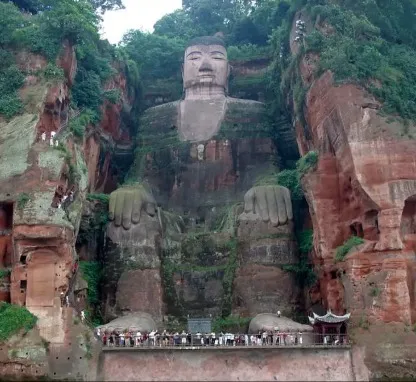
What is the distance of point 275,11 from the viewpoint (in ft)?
113

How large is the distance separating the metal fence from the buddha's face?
50.2 ft

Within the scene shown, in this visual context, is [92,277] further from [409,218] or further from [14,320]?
[409,218]

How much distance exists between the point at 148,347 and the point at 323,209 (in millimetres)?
8382

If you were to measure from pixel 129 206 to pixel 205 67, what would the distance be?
10.2 metres

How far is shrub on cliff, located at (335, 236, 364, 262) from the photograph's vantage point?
2341cm

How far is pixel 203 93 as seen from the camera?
33.8 metres

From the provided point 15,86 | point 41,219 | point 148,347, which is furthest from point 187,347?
point 15,86

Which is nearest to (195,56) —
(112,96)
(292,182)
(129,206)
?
(112,96)

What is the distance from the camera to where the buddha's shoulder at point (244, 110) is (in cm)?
3259

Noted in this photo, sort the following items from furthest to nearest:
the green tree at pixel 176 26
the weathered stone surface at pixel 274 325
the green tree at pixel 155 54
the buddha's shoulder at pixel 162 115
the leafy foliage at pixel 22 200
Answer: the green tree at pixel 176 26 < the green tree at pixel 155 54 < the buddha's shoulder at pixel 162 115 < the leafy foliage at pixel 22 200 < the weathered stone surface at pixel 274 325

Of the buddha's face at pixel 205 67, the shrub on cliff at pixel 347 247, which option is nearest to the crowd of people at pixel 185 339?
the shrub on cliff at pixel 347 247

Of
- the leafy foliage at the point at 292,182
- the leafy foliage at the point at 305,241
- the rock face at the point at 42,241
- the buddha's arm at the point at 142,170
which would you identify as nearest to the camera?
the rock face at the point at 42,241

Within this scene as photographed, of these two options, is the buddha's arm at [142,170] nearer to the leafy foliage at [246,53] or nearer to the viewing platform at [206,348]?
the leafy foliage at [246,53]

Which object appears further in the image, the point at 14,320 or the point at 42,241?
the point at 42,241
